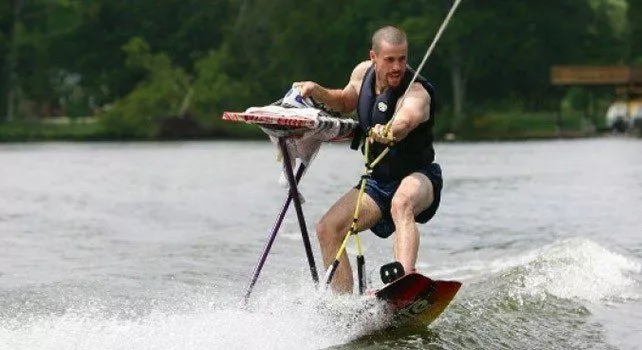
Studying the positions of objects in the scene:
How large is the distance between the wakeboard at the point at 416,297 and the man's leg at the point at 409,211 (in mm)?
146

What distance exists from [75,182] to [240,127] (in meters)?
48.6

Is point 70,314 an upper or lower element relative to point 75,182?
upper

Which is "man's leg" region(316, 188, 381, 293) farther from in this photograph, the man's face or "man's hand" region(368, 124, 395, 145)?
the man's face

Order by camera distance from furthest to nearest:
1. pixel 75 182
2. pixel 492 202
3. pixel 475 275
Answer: pixel 75 182 < pixel 492 202 < pixel 475 275

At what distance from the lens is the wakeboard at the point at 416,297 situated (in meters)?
9.32

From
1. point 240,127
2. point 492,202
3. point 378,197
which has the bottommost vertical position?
point 240,127

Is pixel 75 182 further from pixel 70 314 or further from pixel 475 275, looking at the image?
pixel 70 314

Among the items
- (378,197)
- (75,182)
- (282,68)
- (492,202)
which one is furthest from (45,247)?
(282,68)

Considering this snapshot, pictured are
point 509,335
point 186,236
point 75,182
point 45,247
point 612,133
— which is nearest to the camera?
point 509,335

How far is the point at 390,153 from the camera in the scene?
979 cm

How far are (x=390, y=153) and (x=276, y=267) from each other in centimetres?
472

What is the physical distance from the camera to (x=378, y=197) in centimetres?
988

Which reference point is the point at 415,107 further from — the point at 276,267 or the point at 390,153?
the point at 276,267

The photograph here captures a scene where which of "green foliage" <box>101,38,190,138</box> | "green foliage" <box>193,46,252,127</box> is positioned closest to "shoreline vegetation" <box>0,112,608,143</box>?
"green foliage" <box>101,38,190,138</box>
